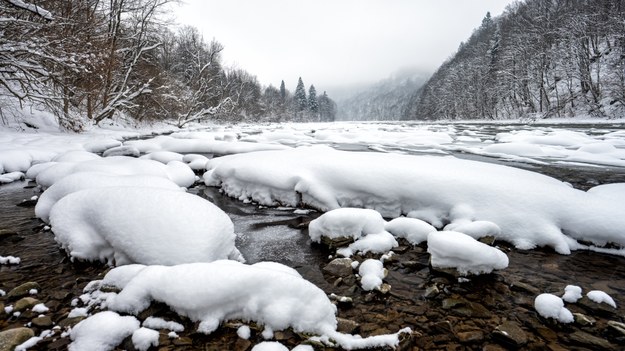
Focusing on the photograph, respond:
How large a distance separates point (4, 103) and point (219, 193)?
11.1m

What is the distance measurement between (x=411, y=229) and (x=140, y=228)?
3.28m

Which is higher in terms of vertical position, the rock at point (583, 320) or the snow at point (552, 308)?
the snow at point (552, 308)

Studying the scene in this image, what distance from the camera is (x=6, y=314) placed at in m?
2.21

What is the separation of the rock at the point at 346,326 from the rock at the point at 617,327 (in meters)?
2.03

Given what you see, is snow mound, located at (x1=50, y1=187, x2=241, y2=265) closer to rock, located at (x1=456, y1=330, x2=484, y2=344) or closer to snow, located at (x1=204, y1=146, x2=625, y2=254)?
snow, located at (x1=204, y1=146, x2=625, y2=254)

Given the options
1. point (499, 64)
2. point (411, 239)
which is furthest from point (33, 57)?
point (499, 64)

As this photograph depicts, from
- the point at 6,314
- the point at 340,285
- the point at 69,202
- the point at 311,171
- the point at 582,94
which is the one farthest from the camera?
the point at 582,94

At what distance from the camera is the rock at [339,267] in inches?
119

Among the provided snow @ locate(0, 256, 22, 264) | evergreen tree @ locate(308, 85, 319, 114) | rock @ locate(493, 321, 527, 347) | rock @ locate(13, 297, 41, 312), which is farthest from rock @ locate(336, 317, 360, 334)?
evergreen tree @ locate(308, 85, 319, 114)

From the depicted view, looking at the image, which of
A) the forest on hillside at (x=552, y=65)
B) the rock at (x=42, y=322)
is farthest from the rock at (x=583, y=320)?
the forest on hillside at (x=552, y=65)

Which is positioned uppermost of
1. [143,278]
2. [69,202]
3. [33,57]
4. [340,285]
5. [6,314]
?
[33,57]

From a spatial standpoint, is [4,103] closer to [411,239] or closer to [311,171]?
[311,171]

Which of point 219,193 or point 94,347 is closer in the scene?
point 94,347

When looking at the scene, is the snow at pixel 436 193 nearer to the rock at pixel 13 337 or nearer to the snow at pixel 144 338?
the snow at pixel 144 338
